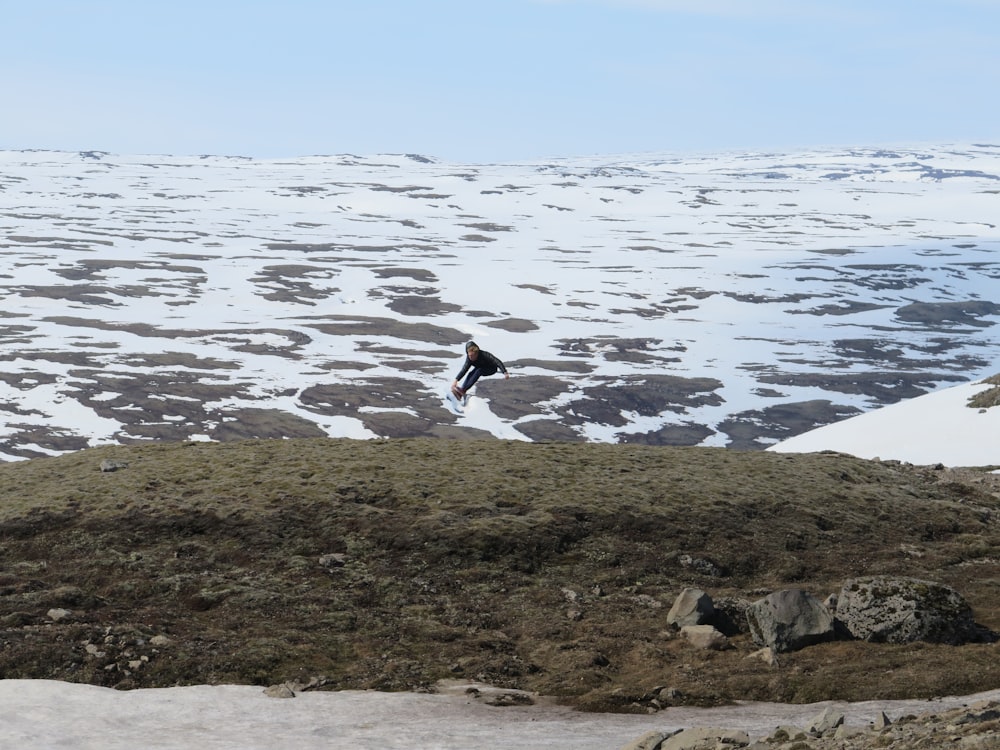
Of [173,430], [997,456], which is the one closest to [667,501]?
[997,456]

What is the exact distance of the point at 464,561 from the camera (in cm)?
2684

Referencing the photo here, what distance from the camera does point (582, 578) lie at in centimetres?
2639

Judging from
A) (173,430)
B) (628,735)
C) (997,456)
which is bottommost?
(173,430)

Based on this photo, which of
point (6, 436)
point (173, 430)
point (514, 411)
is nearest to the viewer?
point (6, 436)

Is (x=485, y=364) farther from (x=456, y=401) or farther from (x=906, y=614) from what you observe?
(x=906, y=614)

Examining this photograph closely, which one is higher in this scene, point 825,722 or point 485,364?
point 485,364

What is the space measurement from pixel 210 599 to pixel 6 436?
12677 centimetres

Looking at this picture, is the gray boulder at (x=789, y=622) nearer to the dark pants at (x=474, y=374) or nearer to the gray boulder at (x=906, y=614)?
the gray boulder at (x=906, y=614)

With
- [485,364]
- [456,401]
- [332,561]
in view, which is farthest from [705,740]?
[456,401]

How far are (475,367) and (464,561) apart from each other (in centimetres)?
909

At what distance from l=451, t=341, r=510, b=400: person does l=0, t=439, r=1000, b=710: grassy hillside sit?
2847mm

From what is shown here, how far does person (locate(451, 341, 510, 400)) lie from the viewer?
32.3 metres

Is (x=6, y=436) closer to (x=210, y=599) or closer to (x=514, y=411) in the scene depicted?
(x=514, y=411)

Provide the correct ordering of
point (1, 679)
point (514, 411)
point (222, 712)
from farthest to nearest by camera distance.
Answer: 1. point (514, 411)
2. point (1, 679)
3. point (222, 712)
